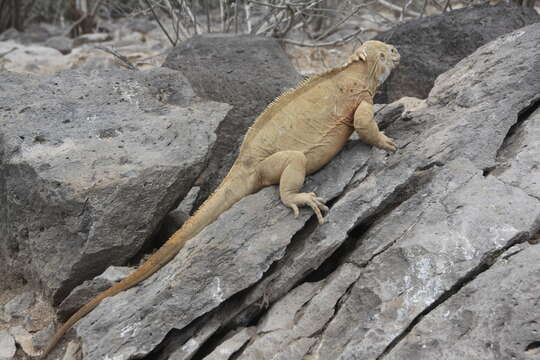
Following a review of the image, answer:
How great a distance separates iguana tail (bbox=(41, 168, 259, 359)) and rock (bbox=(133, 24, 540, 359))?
19cm

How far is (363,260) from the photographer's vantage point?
396cm

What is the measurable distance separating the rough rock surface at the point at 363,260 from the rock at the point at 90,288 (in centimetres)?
33

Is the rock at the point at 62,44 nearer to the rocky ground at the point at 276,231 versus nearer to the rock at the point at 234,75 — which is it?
the rock at the point at 234,75

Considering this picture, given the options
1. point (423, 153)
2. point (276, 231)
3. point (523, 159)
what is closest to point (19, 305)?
point (276, 231)

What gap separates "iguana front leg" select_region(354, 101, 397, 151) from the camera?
456 centimetres

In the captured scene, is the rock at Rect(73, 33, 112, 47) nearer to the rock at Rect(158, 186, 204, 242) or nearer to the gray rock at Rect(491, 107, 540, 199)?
the rock at Rect(158, 186, 204, 242)

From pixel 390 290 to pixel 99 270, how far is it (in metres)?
2.49

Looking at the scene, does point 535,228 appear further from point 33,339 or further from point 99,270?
point 33,339

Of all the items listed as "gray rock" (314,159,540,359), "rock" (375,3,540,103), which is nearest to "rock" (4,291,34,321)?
"gray rock" (314,159,540,359)

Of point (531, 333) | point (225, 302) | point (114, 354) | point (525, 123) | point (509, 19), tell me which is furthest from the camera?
point (509, 19)

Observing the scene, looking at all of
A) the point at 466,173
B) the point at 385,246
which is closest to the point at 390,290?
the point at 385,246

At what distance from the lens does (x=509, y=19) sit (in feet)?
24.1

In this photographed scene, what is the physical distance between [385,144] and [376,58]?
765mm

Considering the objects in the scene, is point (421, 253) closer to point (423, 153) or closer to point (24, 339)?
point (423, 153)
